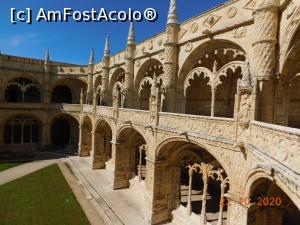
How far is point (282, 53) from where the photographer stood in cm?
842

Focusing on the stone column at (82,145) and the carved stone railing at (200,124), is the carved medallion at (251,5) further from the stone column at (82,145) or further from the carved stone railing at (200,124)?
the stone column at (82,145)

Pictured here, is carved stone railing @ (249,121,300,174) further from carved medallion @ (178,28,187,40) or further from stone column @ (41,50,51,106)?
stone column @ (41,50,51,106)

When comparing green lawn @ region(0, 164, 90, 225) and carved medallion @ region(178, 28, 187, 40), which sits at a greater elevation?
carved medallion @ region(178, 28, 187, 40)

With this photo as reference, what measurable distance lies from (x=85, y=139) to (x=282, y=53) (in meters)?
22.8

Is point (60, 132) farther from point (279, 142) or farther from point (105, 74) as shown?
point (279, 142)

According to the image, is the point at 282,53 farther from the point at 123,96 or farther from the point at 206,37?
the point at 123,96

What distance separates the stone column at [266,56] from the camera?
864 cm

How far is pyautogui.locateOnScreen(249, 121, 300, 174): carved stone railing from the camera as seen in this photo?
4.14 meters

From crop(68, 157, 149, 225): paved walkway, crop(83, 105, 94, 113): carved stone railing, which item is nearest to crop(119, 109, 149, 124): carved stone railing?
crop(68, 157, 149, 225): paved walkway

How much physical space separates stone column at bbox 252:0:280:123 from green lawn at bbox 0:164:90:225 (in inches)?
415

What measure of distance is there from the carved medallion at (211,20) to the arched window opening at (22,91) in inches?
966

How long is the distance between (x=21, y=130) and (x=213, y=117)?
27.3 metres

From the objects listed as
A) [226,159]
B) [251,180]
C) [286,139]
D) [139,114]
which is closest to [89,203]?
[139,114]

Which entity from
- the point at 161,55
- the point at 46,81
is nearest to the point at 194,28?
the point at 161,55
